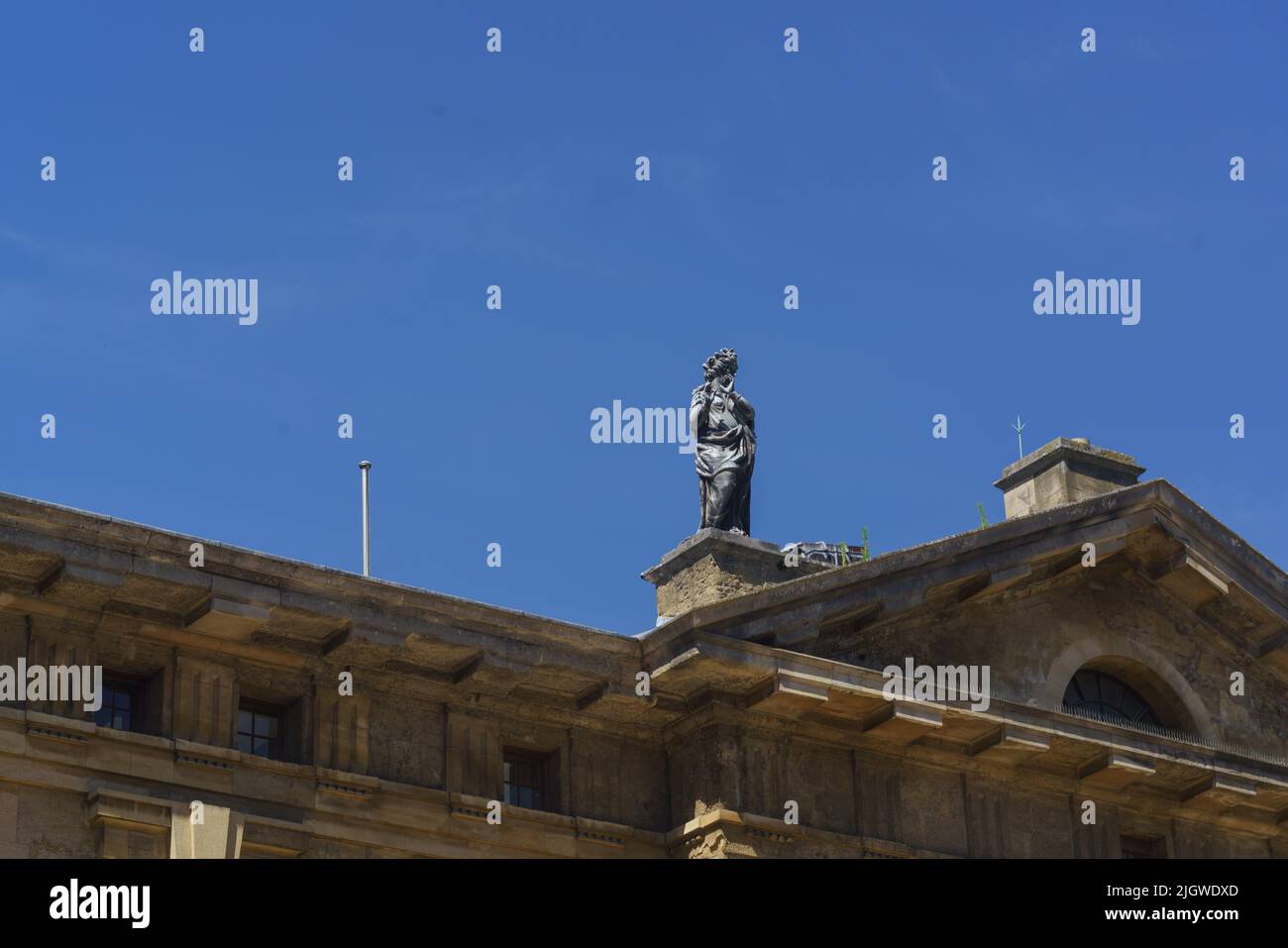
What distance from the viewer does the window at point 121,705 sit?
27.7 m

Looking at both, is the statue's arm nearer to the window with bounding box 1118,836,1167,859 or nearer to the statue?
the statue

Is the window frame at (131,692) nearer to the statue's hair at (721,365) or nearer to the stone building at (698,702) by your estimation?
the stone building at (698,702)

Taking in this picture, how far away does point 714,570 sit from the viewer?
3116 centimetres

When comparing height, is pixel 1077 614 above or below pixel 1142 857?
above

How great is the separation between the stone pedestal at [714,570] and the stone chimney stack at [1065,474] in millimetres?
4292

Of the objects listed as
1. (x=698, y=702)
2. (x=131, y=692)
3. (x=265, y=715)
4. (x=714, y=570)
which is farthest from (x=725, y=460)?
(x=131, y=692)

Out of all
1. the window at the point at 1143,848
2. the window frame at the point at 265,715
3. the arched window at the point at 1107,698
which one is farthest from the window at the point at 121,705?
the window at the point at 1143,848

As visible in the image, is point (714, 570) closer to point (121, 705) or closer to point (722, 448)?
point (722, 448)

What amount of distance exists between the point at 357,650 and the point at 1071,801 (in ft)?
30.1

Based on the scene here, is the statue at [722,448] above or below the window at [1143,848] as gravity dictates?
above

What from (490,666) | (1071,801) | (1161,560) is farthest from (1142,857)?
(490,666)

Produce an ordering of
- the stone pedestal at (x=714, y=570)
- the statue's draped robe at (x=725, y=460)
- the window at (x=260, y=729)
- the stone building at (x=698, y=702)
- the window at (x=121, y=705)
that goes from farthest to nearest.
Result: the statue's draped robe at (x=725, y=460), the stone pedestal at (x=714, y=570), the window at (x=260, y=729), the window at (x=121, y=705), the stone building at (x=698, y=702)

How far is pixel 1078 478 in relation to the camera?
114ft

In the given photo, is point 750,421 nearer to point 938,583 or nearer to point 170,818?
point 938,583
